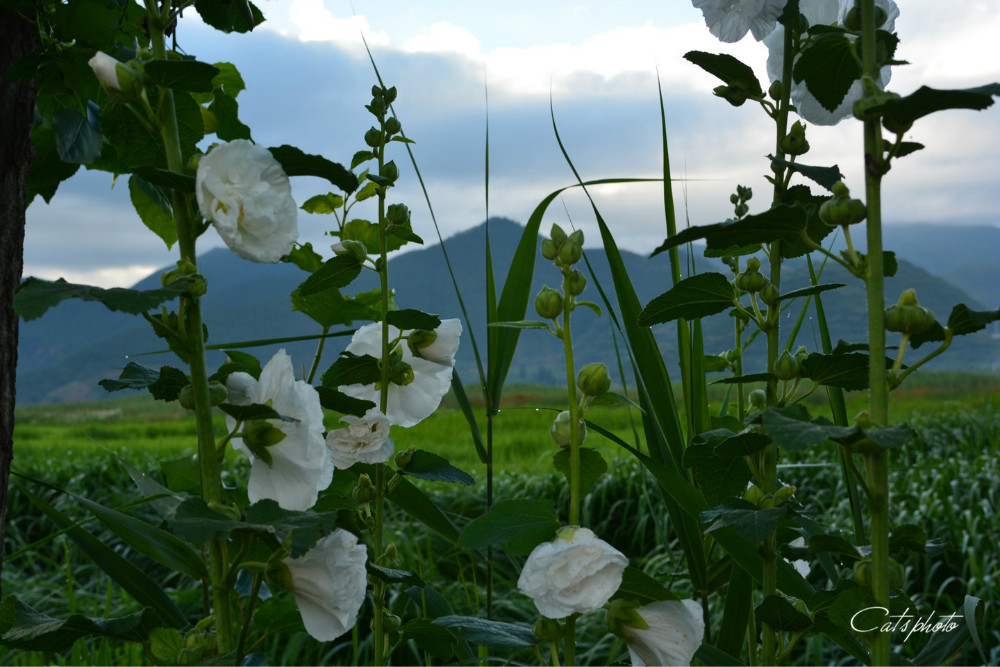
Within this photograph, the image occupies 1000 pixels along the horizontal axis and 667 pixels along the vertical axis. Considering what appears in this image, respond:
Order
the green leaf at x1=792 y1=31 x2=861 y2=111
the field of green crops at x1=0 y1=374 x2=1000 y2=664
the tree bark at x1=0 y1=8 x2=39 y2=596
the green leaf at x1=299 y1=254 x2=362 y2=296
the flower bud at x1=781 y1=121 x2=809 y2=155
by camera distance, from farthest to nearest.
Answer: the field of green crops at x1=0 y1=374 x2=1000 y2=664 < the tree bark at x1=0 y1=8 x2=39 y2=596 < the green leaf at x1=299 y1=254 x2=362 y2=296 < the flower bud at x1=781 y1=121 x2=809 y2=155 < the green leaf at x1=792 y1=31 x2=861 y2=111

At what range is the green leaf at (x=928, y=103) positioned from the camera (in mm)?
449

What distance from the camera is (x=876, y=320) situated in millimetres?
483

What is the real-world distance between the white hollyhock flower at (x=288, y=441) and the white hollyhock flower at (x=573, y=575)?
0.16 m

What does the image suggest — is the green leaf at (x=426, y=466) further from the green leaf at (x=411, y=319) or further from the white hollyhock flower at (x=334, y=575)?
the white hollyhock flower at (x=334, y=575)

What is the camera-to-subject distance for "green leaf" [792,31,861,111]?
0.55 meters

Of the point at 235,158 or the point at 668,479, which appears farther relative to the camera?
the point at 668,479

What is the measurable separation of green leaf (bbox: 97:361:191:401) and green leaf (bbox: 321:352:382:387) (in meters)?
0.16

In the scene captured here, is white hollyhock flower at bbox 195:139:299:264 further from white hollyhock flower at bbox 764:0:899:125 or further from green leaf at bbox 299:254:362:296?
white hollyhock flower at bbox 764:0:899:125

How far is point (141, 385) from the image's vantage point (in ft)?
1.91

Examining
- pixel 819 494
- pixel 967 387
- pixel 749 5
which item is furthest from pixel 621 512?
pixel 967 387

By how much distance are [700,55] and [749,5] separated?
0.08 m

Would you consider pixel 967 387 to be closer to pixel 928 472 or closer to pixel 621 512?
pixel 928 472

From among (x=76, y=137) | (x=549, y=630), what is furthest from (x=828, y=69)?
(x=76, y=137)

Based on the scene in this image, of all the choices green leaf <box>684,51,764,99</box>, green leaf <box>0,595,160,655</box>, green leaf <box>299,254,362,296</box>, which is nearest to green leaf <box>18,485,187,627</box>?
green leaf <box>0,595,160,655</box>
